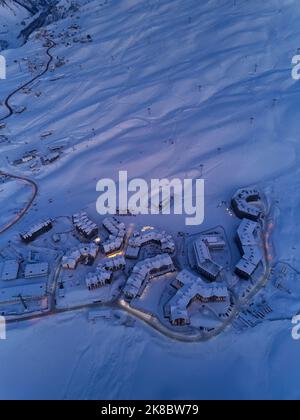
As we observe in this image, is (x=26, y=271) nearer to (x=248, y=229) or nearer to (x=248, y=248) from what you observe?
(x=248, y=248)

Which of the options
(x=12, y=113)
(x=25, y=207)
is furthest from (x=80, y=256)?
(x=12, y=113)

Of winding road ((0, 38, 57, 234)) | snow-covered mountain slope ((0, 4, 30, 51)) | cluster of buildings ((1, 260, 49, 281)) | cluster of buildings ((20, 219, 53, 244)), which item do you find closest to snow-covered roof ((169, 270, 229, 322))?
cluster of buildings ((1, 260, 49, 281))

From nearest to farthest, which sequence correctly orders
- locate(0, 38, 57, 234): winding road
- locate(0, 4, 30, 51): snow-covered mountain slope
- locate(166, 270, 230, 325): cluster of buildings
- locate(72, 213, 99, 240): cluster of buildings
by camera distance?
locate(166, 270, 230, 325): cluster of buildings
locate(72, 213, 99, 240): cluster of buildings
locate(0, 38, 57, 234): winding road
locate(0, 4, 30, 51): snow-covered mountain slope

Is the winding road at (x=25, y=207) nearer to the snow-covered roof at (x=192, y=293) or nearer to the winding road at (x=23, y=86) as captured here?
the winding road at (x=23, y=86)

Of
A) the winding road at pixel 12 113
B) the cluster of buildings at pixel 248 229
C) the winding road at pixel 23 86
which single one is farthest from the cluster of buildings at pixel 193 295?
the winding road at pixel 23 86

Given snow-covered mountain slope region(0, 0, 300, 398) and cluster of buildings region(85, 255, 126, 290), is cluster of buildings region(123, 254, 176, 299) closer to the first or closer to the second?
cluster of buildings region(85, 255, 126, 290)
